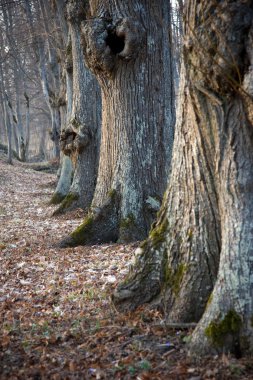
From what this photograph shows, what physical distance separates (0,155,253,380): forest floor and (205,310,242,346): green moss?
13cm

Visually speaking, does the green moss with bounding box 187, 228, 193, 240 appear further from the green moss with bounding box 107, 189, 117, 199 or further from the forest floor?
the green moss with bounding box 107, 189, 117, 199

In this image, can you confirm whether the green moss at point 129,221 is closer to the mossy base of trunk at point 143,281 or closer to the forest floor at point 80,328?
the forest floor at point 80,328

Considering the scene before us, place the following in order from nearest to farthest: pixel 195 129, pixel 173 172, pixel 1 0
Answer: pixel 195 129 → pixel 173 172 → pixel 1 0

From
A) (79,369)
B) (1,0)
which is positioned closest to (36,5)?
(1,0)

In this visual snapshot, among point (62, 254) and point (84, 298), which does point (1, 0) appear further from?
point (84, 298)

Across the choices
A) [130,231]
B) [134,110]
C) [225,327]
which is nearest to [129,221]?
[130,231]

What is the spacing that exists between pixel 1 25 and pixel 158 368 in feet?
82.7

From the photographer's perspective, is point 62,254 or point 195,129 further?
point 62,254

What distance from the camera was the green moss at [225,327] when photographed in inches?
127

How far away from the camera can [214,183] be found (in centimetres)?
372

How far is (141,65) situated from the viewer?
7.04 meters

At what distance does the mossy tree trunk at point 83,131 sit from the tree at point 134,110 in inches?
135

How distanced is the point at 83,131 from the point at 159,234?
691 centimetres

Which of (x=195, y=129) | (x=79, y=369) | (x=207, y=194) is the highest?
(x=195, y=129)
